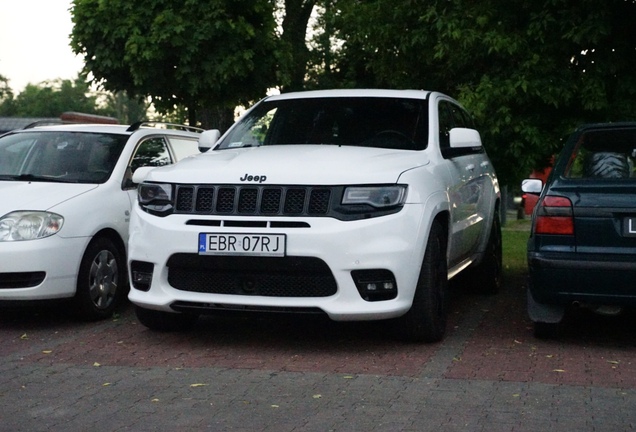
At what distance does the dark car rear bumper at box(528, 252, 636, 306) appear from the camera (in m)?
6.98

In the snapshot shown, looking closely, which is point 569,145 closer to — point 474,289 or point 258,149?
point 258,149

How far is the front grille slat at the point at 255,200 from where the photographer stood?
696cm

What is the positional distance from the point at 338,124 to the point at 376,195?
1627 mm

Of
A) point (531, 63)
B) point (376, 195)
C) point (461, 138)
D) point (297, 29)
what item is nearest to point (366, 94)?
point (461, 138)

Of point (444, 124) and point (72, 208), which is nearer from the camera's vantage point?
point (72, 208)

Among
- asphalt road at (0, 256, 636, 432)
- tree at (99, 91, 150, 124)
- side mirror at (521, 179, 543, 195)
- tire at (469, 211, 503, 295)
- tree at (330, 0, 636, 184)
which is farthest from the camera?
tree at (99, 91, 150, 124)

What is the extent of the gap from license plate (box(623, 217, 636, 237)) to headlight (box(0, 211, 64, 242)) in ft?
13.5

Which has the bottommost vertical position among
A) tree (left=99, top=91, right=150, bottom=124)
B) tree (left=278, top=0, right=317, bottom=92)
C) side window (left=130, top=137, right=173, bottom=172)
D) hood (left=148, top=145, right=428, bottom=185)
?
tree (left=99, top=91, right=150, bottom=124)


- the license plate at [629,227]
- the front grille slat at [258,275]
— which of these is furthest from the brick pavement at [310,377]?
the license plate at [629,227]

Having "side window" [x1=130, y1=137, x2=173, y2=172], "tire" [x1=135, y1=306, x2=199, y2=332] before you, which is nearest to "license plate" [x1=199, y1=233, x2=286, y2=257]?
"tire" [x1=135, y1=306, x2=199, y2=332]

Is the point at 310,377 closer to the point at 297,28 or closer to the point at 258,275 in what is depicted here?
the point at 258,275

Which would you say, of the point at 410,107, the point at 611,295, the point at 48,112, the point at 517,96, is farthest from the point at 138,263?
the point at 48,112

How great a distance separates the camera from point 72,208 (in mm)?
8383

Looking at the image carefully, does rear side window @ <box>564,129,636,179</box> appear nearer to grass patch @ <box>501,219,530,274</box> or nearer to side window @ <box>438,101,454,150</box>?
side window @ <box>438,101,454,150</box>
